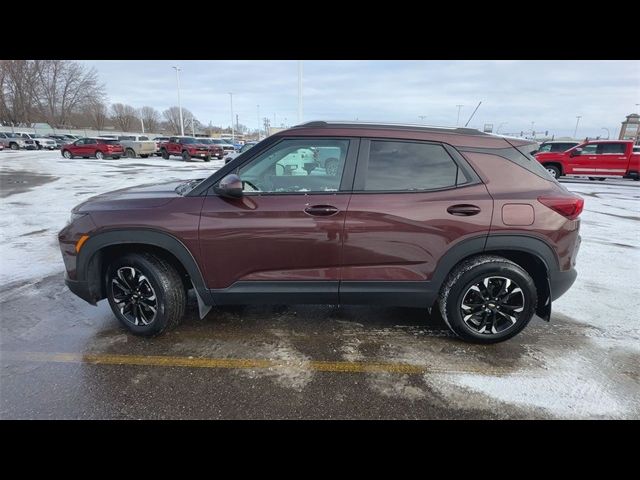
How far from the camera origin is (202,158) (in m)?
26.8

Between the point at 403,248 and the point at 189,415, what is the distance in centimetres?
197

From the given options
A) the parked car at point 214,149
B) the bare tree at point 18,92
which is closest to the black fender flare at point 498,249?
the parked car at point 214,149

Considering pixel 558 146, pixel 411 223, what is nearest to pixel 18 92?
pixel 558 146

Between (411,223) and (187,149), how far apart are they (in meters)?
26.9

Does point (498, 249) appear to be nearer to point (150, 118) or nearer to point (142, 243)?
point (142, 243)

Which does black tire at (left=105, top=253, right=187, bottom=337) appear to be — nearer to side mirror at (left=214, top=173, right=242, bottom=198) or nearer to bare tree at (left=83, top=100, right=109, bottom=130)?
side mirror at (left=214, top=173, right=242, bottom=198)

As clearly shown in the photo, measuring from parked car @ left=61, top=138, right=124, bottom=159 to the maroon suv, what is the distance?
28.5m

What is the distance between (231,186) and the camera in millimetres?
2725

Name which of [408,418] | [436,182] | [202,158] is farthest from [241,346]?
[202,158]

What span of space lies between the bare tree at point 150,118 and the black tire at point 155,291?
107 metres

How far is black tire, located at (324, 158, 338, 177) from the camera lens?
2.89m

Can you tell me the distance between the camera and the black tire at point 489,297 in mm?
2924

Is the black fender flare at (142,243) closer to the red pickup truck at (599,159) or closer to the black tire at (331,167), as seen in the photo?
the black tire at (331,167)

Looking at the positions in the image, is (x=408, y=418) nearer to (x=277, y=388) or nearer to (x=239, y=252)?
(x=277, y=388)
